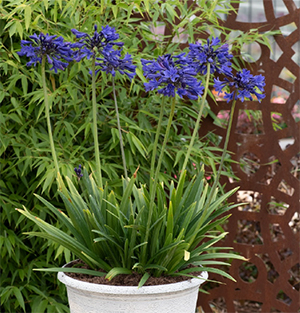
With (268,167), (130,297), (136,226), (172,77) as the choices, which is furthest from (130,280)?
(268,167)

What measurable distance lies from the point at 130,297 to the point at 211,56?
0.87 metres

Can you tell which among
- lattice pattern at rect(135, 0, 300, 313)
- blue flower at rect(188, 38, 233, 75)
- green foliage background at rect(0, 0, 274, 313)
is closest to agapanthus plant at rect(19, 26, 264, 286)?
blue flower at rect(188, 38, 233, 75)

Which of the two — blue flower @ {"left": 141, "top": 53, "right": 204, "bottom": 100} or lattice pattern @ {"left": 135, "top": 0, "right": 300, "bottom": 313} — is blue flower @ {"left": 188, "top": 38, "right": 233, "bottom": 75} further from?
lattice pattern @ {"left": 135, "top": 0, "right": 300, "bottom": 313}

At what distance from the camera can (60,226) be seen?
2.37 meters

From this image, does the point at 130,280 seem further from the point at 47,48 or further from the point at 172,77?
the point at 47,48

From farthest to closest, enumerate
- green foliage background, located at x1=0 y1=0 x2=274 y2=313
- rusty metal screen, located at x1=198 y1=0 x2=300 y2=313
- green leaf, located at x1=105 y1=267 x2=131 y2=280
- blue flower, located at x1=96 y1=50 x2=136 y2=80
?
rusty metal screen, located at x1=198 y1=0 x2=300 y2=313, green foliage background, located at x1=0 y1=0 x2=274 y2=313, blue flower, located at x1=96 y1=50 x2=136 y2=80, green leaf, located at x1=105 y1=267 x2=131 y2=280

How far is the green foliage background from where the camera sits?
8.02 feet

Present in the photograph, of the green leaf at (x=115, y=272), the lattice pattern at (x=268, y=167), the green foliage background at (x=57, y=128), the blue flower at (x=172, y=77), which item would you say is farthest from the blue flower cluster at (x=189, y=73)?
the lattice pattern at (x=268, y=167)

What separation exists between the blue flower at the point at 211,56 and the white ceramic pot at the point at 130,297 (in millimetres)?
742

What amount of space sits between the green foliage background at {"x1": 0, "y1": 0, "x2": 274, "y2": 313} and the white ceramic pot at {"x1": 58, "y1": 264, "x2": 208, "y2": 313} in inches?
29.4

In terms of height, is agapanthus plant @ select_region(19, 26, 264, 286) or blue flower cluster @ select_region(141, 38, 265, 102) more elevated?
blue flower cluster @ select_region(141, 38, 265, 102)

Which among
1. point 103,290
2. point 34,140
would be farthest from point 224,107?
point 103,290

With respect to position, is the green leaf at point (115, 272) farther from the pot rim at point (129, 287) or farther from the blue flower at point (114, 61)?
the blue flower at point (114, 61)

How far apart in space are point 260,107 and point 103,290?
5.11 ft
